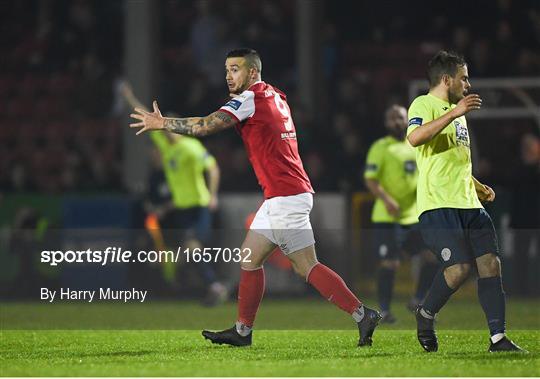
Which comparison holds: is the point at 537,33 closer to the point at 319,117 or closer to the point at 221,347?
the point at 319,117

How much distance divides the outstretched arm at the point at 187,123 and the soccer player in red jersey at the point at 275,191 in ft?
0.24

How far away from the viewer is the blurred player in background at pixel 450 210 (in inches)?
344

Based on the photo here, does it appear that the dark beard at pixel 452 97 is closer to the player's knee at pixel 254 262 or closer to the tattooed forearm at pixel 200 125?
the tattooed forearm at pixel 200 125

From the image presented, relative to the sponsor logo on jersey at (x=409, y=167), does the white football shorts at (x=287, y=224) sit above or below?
above

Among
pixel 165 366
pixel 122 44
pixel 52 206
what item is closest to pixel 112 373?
pixel 165 366

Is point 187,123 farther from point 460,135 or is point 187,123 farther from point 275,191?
point 460,135

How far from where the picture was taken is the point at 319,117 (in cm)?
2075

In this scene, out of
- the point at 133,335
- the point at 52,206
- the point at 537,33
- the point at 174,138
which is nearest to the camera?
the point at 133,335

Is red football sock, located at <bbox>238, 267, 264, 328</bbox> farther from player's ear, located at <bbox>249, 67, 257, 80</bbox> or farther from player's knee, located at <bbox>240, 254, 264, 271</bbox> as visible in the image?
player's ear, located at <bbox>249, 67, 257, 80</bbox>

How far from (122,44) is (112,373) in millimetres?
16085

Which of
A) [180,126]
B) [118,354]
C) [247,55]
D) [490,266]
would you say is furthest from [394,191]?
[118,354]

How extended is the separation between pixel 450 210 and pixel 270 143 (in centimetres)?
132

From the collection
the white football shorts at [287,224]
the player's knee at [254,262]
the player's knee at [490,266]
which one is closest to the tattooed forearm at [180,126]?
the white football shorts at [287,224]

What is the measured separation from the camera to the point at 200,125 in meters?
9.02
